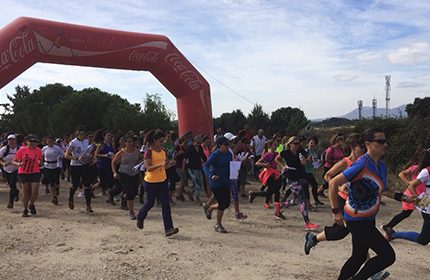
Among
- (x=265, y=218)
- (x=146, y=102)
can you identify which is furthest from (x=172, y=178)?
(x=146, y=102)

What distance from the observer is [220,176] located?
7.19 m

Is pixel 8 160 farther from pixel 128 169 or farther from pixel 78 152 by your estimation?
pixel 128 169

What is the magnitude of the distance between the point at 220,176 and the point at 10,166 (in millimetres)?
5467

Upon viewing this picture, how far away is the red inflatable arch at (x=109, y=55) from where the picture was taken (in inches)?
446

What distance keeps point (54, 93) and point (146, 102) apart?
12684 mm

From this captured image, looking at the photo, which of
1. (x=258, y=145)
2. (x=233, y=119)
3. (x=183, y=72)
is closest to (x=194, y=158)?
(x=258, y=145)

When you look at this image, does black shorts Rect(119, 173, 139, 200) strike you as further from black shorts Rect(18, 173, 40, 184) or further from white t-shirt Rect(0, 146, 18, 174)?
white t-shirt Rect(0, 146, 18, 174)

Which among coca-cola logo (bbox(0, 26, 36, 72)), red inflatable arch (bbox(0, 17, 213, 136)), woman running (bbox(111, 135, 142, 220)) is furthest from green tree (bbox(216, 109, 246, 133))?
woman running (bbox(111, 135, 142, 220))

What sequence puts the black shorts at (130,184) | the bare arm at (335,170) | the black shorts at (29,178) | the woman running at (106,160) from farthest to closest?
1. the woman running at (106,160)
2. the black shorts at (29,178)
3. the black shorts at (130,184)
4. the bare arm at (335,170)

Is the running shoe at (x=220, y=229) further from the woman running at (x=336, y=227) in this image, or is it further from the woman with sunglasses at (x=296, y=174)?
the woman running at (x=336, y=227)

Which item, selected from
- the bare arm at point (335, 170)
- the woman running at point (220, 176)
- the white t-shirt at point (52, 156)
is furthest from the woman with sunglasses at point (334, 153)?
the white t-shirt at point (52, 156)

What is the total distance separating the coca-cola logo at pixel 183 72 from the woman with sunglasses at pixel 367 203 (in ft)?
34.5

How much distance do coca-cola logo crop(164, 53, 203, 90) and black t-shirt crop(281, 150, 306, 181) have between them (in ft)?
23.0

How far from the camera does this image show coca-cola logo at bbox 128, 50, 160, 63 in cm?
1327
